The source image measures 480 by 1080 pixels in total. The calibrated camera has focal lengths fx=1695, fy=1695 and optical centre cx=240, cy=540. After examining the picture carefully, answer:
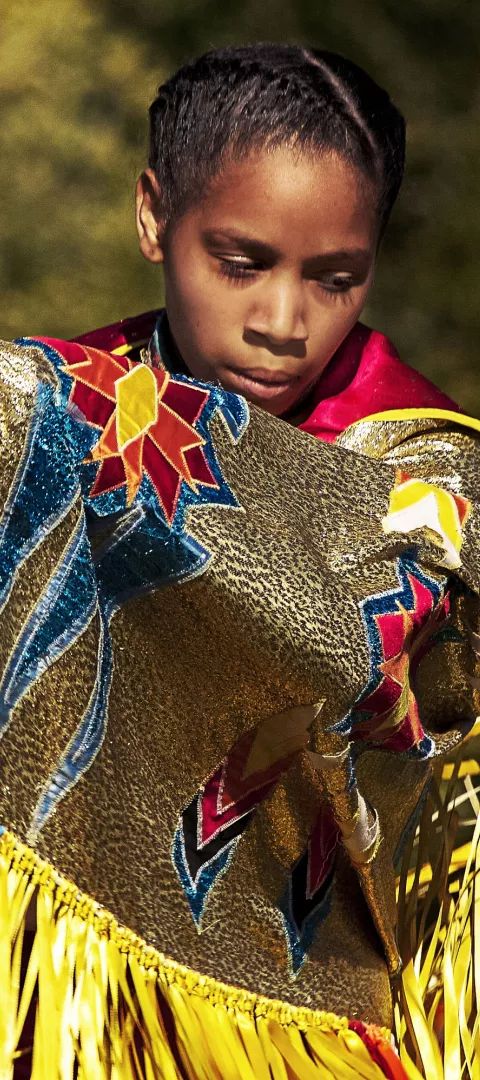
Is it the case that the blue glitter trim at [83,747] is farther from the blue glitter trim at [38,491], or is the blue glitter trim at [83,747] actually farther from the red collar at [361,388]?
the red collar at [361,388]

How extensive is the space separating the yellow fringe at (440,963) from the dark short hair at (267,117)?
0.55 meters

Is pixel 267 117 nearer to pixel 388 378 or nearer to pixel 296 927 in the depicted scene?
pixel 388 378

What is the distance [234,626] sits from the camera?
3.64ft

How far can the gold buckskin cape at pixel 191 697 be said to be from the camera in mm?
1084

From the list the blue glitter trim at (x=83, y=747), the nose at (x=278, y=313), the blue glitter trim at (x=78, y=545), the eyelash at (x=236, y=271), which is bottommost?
the blue glitter trim at (x=83, y=747)

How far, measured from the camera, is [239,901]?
4.02ft

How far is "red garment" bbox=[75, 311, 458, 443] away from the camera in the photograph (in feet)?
4.44

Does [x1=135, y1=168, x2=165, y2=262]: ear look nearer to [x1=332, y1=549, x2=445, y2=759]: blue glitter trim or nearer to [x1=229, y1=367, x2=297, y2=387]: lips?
[x1=229, y1=367, x2=297, y2=387]: lips

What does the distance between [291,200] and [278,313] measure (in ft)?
0.27

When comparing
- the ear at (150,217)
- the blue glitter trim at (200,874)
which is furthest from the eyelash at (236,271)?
the blue glitter trim at (200,874)

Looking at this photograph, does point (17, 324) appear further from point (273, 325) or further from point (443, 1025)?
point (443, 1025)

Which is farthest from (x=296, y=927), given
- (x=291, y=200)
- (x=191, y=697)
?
(x=291, y=200)

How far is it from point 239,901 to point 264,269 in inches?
18.2

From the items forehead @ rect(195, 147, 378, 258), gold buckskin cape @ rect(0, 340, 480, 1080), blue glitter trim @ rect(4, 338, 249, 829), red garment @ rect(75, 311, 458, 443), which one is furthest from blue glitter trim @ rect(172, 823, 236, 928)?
forehead @ rect(195, 147, 378, 258)
